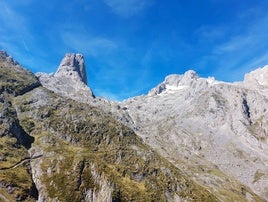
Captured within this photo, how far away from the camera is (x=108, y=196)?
643 ft

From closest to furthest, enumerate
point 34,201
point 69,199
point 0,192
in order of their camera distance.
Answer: point 0,192 → point 34,201 → point 69,199

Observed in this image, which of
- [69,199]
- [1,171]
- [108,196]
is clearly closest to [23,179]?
[1,171]

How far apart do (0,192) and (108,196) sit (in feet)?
204

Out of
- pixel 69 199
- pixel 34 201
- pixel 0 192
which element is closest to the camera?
pixel 0 192

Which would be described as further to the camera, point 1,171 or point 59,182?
point 59,182

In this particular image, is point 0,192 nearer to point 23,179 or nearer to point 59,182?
point 23,179

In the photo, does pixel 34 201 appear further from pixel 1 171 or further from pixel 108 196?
pixel 108 196

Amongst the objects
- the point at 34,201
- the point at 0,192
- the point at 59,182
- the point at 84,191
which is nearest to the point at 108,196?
the point at 84,191

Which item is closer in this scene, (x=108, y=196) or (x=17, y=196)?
(x=17, y=196)

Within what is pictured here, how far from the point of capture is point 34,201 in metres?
176

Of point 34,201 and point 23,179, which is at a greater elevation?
point 23,179

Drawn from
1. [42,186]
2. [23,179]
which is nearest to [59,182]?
[42,186]

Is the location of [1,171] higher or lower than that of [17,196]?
higher

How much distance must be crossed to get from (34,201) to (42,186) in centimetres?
1613
